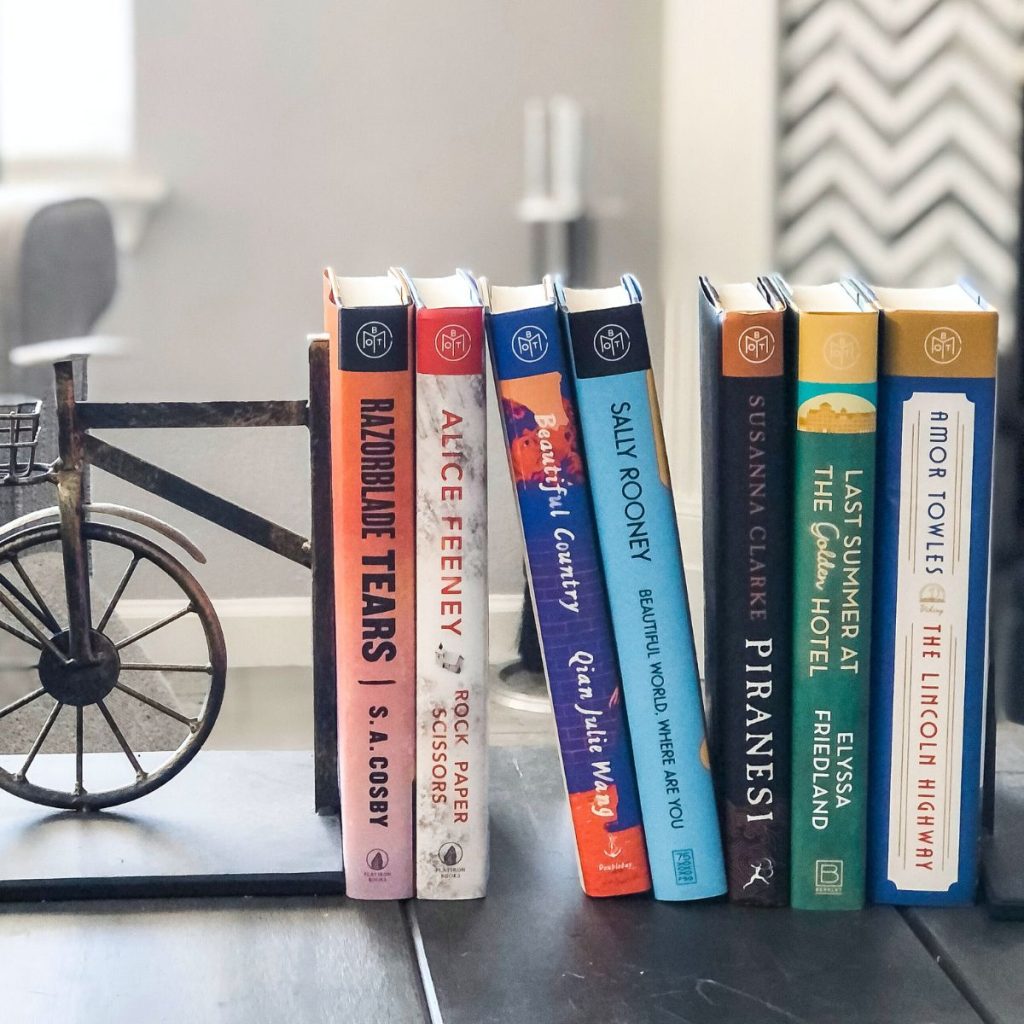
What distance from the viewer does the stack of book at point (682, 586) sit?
20.1 inches

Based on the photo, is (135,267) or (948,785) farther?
(135,267)

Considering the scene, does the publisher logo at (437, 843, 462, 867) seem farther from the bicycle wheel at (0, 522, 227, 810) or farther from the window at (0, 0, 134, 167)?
the window at (0, 0, 134, 167)

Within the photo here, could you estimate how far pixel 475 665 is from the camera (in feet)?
1.74

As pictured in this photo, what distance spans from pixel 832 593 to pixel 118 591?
1.18 ft

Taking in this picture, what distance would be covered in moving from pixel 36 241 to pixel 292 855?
0.99 metres

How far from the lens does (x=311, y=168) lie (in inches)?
66.7

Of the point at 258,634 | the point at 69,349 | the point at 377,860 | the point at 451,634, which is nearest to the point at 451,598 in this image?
the point at 451,634

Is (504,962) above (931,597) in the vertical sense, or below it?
below

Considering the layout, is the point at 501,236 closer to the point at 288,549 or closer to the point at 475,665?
the point at 288,549

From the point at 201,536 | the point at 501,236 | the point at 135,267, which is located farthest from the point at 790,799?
the point at 135,267

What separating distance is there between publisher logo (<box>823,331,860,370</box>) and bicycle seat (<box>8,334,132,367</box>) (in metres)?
0.79

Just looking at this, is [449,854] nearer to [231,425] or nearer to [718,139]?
[231,425]

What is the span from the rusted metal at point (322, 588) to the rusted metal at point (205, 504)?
0.08ft

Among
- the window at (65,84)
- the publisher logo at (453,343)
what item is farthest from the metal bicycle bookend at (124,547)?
the window at (65,84)
